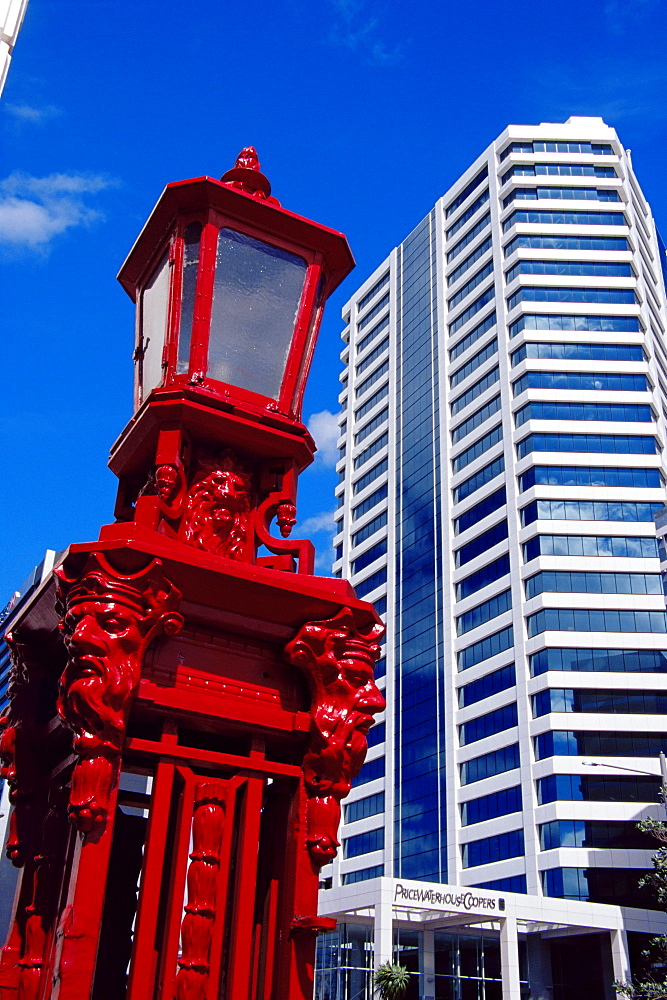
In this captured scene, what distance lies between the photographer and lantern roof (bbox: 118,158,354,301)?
25.4ft

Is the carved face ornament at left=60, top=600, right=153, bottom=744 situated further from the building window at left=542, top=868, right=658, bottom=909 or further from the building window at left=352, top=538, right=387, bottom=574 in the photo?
the building window at left=352, top=538, right=387, bottom=574

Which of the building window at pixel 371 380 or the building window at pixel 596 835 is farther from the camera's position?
the building window at pixel 371 380

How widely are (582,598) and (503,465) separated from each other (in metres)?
11.6

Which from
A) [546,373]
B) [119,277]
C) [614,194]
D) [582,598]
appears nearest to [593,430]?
[546,373]

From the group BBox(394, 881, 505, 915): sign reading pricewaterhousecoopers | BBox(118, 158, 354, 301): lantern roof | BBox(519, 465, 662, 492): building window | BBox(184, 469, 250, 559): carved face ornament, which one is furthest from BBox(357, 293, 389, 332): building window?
BBox(184, 469, 250, 559): carved face ornament

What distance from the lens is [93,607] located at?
6.09 meters

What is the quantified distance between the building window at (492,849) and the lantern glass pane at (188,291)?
48.0 metres

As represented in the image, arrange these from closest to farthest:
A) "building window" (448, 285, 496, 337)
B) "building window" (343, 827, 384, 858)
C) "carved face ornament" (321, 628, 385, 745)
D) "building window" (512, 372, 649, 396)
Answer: "carved face ornament" (321, 628, 385, 745) → "building window" (512, 372, 649, 396) → "building window" (343, 827, 384, 858) → "building window" (448, 285, 496, 337)

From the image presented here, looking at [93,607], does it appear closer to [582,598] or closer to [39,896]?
[39,896]

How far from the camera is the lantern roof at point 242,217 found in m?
7.75

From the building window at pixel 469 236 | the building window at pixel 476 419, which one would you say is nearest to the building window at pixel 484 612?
the building window at pixel 476 419

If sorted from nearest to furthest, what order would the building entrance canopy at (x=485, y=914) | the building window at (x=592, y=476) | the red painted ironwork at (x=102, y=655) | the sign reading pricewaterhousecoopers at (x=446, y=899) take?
the red painted ironwork at (x=102, y=655)
the building entrance canopy at (x=485, y=914)
the sign reading pricewaterhousecoopers at (x=446, y=899)
the building window at (x=592, y=476)

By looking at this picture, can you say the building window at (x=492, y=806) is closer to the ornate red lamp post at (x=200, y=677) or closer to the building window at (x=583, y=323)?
the building window at (x=583, y=323)

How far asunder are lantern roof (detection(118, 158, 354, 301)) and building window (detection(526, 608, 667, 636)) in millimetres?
48541
